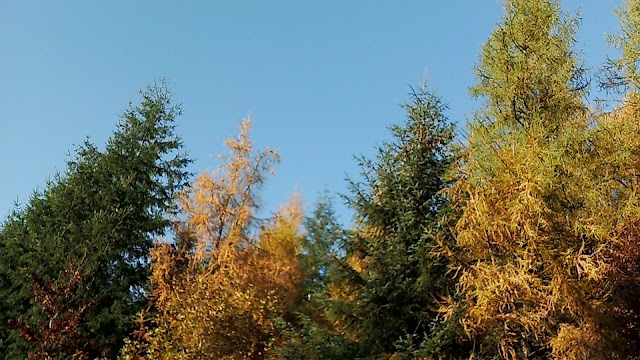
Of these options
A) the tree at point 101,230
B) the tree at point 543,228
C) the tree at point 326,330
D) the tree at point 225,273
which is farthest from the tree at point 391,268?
the tree at point 101,230

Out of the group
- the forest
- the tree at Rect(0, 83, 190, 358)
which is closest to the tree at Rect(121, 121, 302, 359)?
the forest

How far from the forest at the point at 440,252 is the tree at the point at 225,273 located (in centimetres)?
5

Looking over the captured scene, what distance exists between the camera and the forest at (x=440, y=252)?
793 centimetres

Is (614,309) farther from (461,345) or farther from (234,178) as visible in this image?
(234,178)

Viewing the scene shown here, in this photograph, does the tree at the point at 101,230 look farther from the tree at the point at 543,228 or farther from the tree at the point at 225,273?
the tree at the point at 543,228

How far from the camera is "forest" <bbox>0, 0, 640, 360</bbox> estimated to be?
793cm

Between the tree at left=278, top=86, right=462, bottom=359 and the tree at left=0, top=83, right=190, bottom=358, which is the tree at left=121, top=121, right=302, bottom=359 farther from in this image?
the tree at left=278, top=86, right=462, bottom=359

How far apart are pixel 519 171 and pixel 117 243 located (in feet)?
34.0

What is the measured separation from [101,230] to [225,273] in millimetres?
3950

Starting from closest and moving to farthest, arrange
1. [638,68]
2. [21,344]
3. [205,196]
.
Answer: [638,68], [21,344], [205,196]

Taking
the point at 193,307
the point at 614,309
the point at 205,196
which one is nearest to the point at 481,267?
the point at 614,309

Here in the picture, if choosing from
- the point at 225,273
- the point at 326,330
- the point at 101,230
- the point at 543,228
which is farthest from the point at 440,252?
the point at 101,230

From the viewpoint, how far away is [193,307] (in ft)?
37.1

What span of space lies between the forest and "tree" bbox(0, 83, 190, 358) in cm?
8
